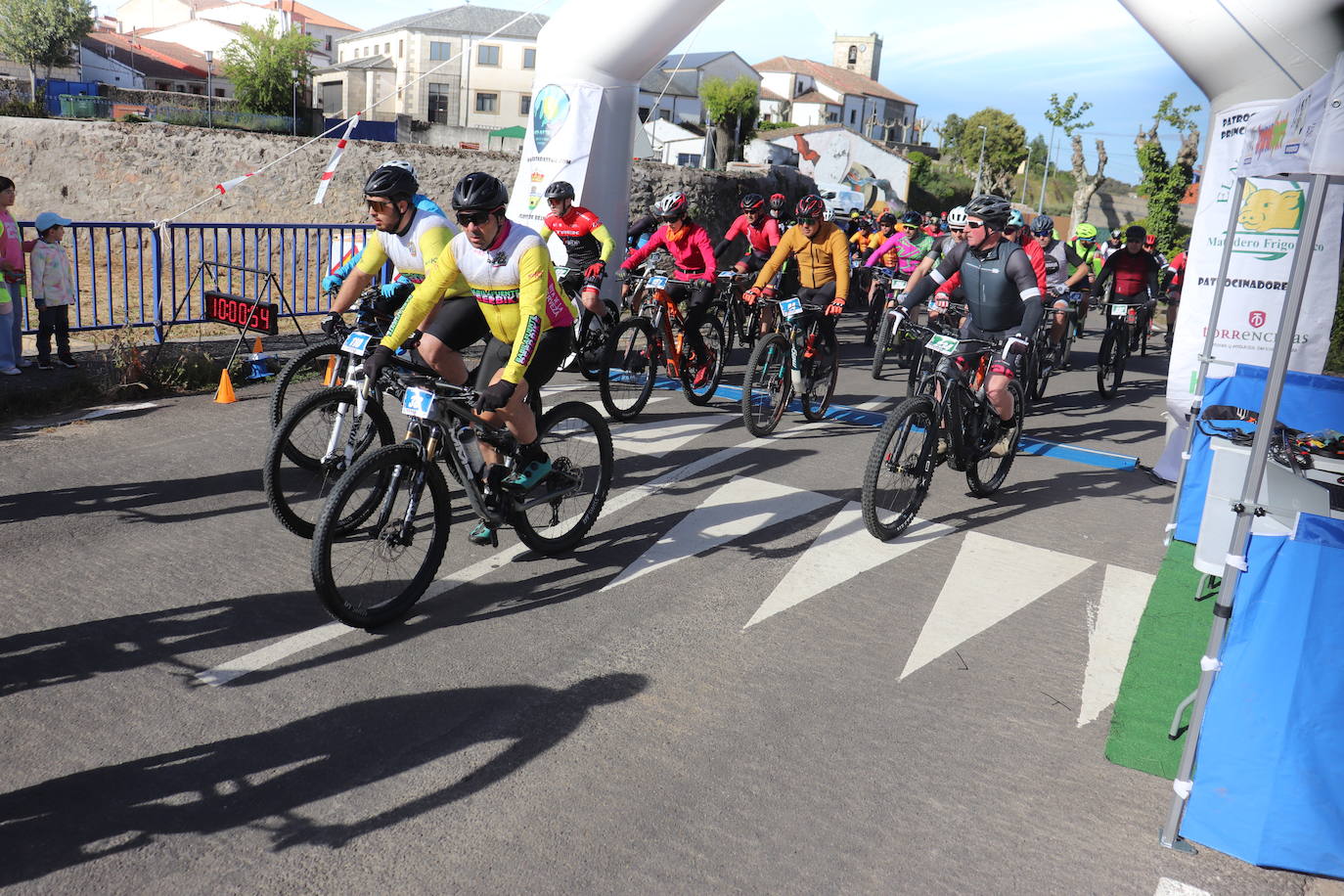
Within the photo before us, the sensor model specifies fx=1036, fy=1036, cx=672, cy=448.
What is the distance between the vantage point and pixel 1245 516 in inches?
146

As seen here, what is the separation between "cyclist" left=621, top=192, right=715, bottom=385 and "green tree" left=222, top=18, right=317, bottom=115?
2762 inches

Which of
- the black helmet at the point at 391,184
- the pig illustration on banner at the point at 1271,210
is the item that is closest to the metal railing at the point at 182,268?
the black helmet at the point at 391,184

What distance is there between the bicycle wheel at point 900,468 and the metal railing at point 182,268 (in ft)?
17.4

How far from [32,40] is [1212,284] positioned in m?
88.3

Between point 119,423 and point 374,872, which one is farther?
point 119,423

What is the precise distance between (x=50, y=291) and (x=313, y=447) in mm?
5365

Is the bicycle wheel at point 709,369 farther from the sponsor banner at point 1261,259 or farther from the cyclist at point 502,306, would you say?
the sponsor banner at point 1261,259

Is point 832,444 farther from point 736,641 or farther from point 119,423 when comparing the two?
point 119,423

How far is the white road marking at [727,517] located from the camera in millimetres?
6242

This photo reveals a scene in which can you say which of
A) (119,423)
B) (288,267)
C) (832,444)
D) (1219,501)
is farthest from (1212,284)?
(288,267)

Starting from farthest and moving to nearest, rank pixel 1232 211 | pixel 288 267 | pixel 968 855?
pixel 288 267 → pixel 1232 211 → pixel 968 855

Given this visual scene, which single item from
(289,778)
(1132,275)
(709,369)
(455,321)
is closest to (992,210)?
(709,369)

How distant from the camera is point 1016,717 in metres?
4.57

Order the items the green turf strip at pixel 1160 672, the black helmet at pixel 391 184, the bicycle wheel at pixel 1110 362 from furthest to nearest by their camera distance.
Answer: the bicycle wheel at pixel 1110 362
the black helmet at pixel 391 184
the green turf strip at pixel 1160 672
